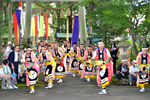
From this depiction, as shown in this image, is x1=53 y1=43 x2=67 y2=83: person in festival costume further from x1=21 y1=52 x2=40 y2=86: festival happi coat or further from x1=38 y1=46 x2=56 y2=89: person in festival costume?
x1=21 y1=52 x2=40 y2=86: festival happi coat

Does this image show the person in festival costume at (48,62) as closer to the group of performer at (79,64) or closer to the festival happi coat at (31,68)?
the group of performer at (79,64)

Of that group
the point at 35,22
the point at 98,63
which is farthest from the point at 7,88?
the point at 35,22

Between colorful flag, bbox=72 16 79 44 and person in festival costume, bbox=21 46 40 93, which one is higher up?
colorful flag, bbox=72 16 79 44

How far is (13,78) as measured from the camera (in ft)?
32.5

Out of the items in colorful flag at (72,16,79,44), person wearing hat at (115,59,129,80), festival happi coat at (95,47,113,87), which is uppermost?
colorful flag at (72,16,79,44)

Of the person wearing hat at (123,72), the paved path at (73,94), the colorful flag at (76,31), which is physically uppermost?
the colorful flag at (76,31)

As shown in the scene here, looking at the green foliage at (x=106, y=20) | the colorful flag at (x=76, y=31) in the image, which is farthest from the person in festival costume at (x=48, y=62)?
the colorful flag at (x=76, y=31)

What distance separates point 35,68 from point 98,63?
2.32 metres

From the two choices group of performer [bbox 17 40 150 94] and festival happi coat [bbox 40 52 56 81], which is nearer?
group of performer [bbox 17 40 150 94]

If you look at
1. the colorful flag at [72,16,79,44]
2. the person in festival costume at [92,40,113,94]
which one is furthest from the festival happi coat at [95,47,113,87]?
the colorful flag at [72,16,79,44]

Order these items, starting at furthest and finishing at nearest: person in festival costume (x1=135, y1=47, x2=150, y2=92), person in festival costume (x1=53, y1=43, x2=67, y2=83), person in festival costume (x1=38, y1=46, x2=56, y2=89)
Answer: person in festival costume (x1=53, y1=43, x2=67, y2=83)
person in festival costume (x1=38, y1=46, x2=56, y2=89)
person in festival costume (x1=135, y1=47, x2=150, y2=92)

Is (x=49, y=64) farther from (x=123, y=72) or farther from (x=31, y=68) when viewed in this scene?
(x=123, y=72)

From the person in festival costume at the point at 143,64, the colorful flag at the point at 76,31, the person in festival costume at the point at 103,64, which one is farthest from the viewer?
the colorful flag at the point at 76,31

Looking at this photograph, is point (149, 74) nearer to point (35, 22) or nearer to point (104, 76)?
point (104, 76)
